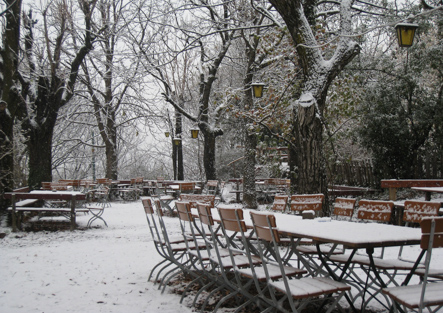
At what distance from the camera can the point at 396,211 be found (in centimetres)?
891

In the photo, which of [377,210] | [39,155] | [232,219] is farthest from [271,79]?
[232,219]

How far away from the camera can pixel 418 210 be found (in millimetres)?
4773

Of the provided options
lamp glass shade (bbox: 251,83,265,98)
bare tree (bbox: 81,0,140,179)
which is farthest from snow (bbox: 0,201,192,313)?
bare tree (bbox: 81,0,140,179)

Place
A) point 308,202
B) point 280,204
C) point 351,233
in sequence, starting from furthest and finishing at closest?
point 280,204 < point 308,202 < point 351,233

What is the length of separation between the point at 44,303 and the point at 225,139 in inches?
816

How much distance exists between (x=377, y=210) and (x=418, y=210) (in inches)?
17.8

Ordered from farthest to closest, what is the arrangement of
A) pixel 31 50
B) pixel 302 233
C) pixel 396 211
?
pixel 31 50 < pixel 396 211 < pixel 302 233

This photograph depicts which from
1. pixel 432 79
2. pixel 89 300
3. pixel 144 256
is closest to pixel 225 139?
pixel 432 79

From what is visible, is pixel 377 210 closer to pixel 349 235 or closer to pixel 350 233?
pixel 350 233

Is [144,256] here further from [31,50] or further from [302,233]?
[31,50]

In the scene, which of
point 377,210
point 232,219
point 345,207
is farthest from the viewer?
point 345,207

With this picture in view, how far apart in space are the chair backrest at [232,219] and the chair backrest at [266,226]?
203 mm

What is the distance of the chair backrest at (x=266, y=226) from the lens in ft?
10.5

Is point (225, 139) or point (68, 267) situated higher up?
point (225, 139)
